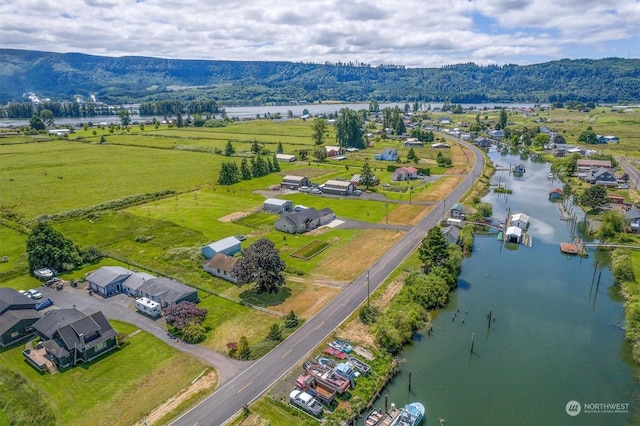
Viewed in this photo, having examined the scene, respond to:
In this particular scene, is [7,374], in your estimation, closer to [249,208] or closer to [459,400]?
[459,400]

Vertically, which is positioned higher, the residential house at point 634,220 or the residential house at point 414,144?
the residential house at point 414,144

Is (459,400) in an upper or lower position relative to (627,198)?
lower

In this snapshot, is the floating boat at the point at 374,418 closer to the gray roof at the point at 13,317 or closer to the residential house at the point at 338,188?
the gray roof at the point at 13,317

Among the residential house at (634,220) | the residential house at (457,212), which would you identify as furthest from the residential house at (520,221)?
the residential house at (634,220)

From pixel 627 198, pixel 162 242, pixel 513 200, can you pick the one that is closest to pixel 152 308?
pixel 162 242

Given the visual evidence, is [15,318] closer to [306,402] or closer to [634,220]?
[306,402]

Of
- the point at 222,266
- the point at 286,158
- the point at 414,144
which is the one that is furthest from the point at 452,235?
the point at 414,144

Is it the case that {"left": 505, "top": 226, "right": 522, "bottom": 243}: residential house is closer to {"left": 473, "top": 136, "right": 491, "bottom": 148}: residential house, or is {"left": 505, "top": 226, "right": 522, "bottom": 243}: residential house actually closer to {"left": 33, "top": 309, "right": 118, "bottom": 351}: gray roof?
{"left": 33, "top": 309, "right": 118, "bottom": 351}: gray roof
